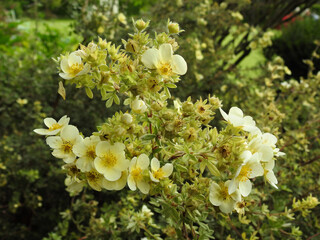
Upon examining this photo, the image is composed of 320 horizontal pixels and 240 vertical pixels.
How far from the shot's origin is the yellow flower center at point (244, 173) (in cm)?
54

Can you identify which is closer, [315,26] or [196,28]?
[196,28]

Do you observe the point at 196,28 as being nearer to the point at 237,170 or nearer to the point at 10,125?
the point at 10,125

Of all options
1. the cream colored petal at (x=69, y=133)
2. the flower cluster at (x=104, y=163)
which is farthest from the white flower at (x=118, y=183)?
the cream colored petal at (x=69, y=133)

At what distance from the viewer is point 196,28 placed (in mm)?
2186

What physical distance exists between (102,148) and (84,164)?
5 cm

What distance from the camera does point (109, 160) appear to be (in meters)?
0.54

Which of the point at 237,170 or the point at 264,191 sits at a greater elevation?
the point at 237,170

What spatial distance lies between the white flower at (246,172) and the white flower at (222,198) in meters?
0.02

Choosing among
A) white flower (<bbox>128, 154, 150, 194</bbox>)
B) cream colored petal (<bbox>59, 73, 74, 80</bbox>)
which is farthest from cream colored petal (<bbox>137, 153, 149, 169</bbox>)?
cream colored petal (<bbox>59, 73, 74, 80</bbox>)

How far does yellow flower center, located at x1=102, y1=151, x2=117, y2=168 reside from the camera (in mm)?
539

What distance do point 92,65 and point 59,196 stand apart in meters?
1.27

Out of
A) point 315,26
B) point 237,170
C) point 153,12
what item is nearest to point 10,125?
point 153,12

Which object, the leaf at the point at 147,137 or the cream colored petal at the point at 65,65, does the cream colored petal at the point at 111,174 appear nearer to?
the leaf at the point at 147,137

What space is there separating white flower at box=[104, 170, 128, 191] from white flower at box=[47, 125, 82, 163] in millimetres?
88
